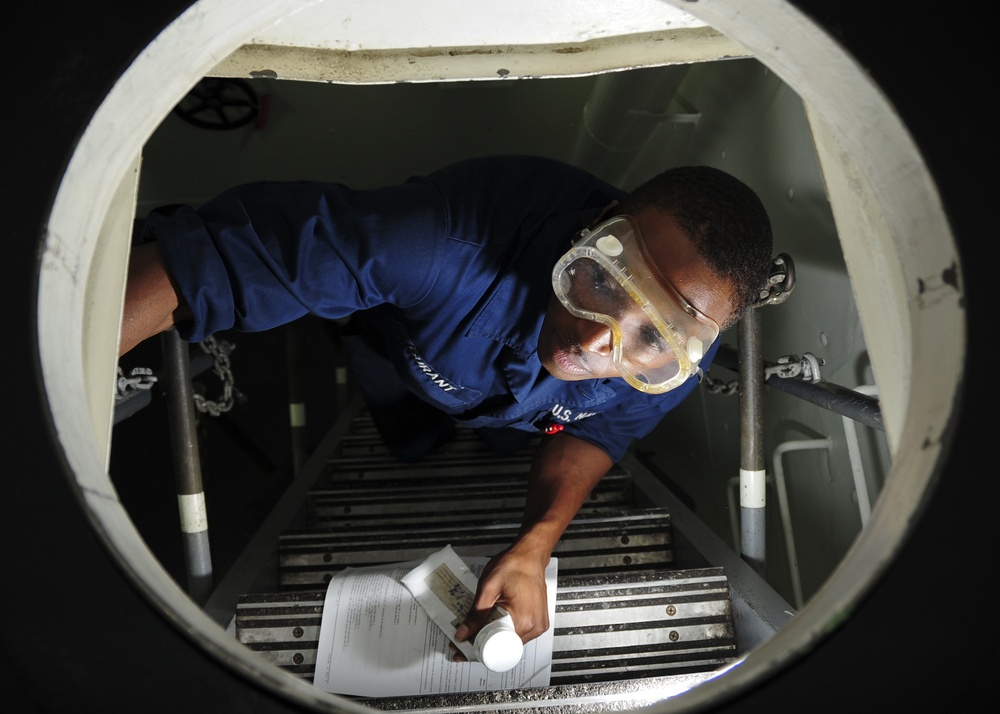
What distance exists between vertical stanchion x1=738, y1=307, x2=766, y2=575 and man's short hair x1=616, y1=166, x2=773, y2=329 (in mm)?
210

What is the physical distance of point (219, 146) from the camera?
2973mm

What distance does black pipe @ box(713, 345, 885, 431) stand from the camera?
3.56ft

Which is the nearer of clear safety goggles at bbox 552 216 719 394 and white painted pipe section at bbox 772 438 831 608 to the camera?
clear safety goggles at bbox 552 216 719 394

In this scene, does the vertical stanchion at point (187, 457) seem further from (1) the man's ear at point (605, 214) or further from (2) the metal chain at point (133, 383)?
(1) the man's ear at point (605, 214)

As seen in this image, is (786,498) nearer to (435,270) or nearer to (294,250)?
(435,270)

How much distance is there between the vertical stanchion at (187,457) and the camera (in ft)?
4.09

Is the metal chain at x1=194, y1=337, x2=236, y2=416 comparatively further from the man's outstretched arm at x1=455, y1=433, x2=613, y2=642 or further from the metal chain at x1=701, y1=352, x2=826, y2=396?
the metal chain at x1=701, y1=352, x2=826, y2=396

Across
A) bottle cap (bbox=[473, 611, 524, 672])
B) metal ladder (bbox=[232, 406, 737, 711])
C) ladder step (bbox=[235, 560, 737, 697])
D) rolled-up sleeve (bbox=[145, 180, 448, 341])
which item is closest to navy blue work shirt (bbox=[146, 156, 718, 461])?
rolled-up sleeve (bbox=[145, 180, 448, 341])

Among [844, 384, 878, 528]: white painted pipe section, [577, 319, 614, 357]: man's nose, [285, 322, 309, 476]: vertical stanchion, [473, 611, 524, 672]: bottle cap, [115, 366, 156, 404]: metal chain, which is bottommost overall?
[473, 611, 524, 672]: bottle cap

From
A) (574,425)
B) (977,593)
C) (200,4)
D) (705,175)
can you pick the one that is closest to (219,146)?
(574,425)

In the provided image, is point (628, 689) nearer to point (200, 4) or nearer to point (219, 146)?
point (200, 4)

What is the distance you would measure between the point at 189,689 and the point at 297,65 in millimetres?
958

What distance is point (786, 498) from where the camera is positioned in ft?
5.56

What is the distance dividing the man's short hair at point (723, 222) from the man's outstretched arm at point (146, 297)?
75 cm
